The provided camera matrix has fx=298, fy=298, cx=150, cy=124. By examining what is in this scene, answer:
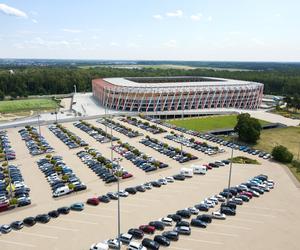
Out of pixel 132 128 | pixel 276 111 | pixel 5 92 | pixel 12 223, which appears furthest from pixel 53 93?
pixel 12 223

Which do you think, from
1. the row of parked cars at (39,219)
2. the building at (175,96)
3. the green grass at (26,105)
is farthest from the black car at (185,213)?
the green grass at (26,105)

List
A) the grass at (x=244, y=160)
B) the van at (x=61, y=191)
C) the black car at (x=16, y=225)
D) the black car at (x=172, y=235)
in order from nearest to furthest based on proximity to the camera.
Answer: the black car at (x=172, y=235), the black car at (x=16, y=225), the van at (x=61, y=191), the grass at (x=244, y=160)

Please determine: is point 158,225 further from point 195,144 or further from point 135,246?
point 195,144

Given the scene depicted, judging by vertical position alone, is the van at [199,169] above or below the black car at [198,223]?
above

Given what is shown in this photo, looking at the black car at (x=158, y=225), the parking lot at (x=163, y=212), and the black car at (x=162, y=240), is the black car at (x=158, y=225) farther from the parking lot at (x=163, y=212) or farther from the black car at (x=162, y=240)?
the black car at (x=162, y=240)

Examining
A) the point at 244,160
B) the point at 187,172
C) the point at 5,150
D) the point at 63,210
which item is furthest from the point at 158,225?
the point at 5,150

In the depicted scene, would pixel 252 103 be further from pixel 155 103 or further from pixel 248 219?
pixel 248 219
